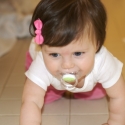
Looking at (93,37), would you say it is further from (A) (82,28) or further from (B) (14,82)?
(B) (14,82)

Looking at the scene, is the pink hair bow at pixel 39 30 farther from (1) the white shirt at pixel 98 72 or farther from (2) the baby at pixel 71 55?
(1) the white shirt at pixel 98 72

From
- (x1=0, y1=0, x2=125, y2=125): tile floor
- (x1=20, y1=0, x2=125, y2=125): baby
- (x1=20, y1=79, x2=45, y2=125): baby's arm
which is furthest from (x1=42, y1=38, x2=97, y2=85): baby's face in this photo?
(x1=0, y1=0, x2=125, y2=125): tile floor

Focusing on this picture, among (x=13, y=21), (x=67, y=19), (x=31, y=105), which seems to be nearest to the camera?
(x=67, y=19)

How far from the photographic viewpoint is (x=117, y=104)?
0.87 m

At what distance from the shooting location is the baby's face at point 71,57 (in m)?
0.74

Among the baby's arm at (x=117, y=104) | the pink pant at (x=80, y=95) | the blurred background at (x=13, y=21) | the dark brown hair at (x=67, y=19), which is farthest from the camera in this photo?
the blurred background at (x=13, y=21)

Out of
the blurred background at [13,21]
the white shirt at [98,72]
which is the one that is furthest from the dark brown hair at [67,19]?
the blurred background at [13,21]

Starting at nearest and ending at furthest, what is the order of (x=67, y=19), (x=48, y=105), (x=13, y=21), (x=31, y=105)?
(x=67, y=19) < (x=31, y=105) < (x=48, y=105) < (x=13, y=21)

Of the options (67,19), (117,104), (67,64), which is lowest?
(117,104)

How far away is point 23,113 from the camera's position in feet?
2.67

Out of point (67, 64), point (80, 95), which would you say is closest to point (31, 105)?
point (67, 64)

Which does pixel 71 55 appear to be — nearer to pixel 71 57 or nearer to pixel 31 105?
pixel 71 57

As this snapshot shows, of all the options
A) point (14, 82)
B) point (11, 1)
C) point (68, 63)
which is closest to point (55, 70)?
point (68, 63)

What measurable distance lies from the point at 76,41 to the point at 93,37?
0.19 ft
